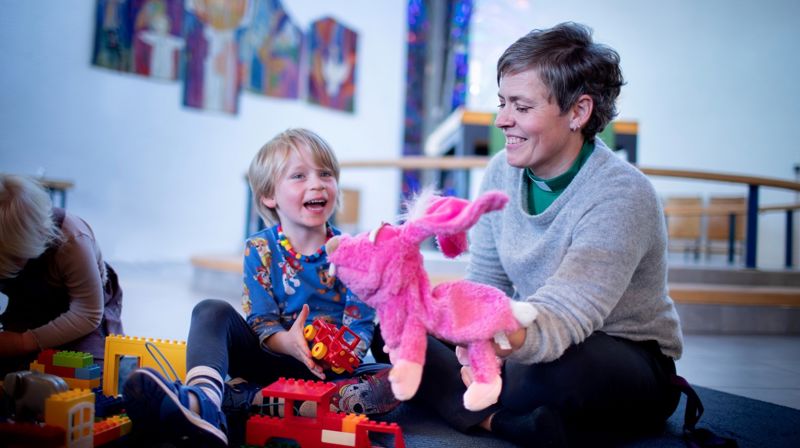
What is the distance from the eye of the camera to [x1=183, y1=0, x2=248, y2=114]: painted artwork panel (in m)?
4.99

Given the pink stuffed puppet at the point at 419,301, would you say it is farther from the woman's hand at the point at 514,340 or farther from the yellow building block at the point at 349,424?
the yellow building block at the point at 349,424

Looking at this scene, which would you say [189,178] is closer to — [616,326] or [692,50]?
[616,326]

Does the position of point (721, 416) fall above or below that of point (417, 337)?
below

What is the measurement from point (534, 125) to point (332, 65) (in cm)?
552

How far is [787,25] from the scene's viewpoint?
5199 mm

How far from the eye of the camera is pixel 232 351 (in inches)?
47.1

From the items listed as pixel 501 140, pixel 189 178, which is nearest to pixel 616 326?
pixel 501 140

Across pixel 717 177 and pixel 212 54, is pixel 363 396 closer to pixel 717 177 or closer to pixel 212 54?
pixel 717 177

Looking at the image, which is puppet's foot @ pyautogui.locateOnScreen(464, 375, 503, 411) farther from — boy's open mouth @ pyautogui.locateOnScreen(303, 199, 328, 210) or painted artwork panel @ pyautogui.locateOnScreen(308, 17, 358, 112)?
painted artwork panel @ pyautogui.locateOnScreen(308, 17, 358, 112)

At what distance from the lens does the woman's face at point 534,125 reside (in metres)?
1.07

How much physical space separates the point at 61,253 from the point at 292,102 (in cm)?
486

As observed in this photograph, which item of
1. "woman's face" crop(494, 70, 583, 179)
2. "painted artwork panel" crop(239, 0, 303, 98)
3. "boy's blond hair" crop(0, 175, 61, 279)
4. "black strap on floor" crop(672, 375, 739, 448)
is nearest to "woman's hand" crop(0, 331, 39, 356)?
"boy's blond hair" crop(0, 175, 61, 279)

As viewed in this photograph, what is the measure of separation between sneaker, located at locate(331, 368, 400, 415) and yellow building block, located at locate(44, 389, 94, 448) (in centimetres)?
45

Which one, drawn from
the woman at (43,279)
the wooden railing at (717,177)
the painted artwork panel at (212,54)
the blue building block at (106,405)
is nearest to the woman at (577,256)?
the blue building block at (106,405)
